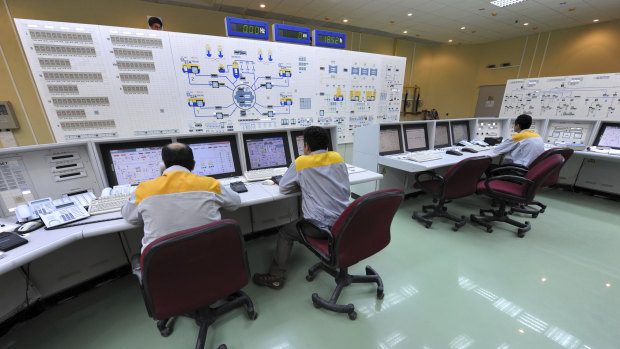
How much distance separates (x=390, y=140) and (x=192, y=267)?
2558mm

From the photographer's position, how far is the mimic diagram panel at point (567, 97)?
405 centimetres

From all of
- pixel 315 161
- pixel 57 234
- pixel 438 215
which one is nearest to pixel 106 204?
pixel 57 234

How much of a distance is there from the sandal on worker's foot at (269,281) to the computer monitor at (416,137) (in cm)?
224

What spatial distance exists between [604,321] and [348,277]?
5.17 feet

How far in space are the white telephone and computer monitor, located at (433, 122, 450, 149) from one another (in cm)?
373

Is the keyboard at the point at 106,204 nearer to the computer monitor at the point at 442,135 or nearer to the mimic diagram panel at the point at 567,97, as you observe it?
the computer monitor at the point at 442,135

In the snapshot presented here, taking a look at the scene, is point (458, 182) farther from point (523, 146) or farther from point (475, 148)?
point (475, 148)

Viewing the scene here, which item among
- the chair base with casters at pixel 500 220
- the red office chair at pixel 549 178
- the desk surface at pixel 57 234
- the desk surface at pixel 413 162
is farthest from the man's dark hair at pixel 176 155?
the red office chair at pixel 549 178

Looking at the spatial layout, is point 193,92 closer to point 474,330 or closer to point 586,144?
point 474,330

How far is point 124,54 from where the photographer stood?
251 cm

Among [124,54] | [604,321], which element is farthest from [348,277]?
[124,54]

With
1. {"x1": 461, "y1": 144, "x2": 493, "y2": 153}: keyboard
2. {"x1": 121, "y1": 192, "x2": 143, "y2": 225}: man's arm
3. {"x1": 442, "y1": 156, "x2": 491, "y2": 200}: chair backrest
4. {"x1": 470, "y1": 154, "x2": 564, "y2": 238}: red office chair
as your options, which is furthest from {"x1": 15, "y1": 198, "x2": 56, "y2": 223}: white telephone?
{"x1": 461, "y1": 144, "x2": 493, "y2": 153}: keyboard

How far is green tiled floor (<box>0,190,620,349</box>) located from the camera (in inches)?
51.9

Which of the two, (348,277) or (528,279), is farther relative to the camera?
(528,279)
